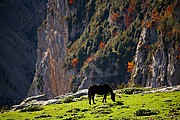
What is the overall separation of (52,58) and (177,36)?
80140 millimetres

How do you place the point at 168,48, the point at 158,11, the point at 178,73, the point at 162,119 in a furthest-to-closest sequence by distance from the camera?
the point at 158,11, the point at 168,48, the point at 178,73, the point at 162,119

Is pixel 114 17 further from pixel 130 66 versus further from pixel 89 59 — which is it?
pixel 130 66

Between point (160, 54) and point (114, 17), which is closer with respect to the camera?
point (160, 54)

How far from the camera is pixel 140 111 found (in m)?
26.7

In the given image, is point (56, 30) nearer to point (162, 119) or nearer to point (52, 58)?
point (52, 58)

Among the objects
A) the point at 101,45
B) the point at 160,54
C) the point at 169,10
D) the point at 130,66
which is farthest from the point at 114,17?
the point at 160,54

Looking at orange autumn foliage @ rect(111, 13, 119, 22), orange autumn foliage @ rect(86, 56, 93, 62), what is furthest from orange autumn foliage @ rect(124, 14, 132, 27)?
orange autumn foliage @ rect(86, 56, 93, 62)

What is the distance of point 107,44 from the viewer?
115m

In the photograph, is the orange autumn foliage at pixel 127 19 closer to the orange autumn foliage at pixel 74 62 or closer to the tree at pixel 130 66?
the tree at pixel 130 66

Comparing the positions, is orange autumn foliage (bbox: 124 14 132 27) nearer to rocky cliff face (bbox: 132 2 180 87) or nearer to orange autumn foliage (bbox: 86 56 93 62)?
rocky cliff face (bbox: 132 2 180 87)

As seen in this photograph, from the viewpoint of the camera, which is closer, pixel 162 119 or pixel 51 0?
pixel 162 119

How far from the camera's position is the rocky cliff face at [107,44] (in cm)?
8838

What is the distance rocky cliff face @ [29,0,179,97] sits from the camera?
88.4 metres

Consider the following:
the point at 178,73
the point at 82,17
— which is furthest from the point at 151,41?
the point at 82,17
